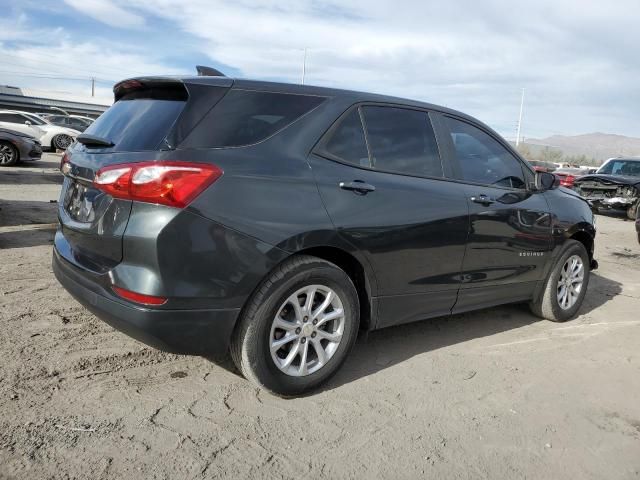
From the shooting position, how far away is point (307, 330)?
127 inches

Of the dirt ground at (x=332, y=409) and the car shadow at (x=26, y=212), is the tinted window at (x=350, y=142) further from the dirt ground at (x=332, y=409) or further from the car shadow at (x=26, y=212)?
the car shadow at (x=26, y=212)

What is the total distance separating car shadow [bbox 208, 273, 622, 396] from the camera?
3.71 m

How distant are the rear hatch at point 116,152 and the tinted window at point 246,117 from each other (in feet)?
0.20

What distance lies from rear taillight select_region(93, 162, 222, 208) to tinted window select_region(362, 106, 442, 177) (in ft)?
3.93

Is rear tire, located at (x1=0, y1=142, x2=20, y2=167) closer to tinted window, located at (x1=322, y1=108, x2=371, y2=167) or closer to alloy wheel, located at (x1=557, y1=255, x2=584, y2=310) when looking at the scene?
tinted window, located at (x1=322, y1=108, x2=371, y2=167)

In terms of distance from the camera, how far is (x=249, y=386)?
336 centimetres

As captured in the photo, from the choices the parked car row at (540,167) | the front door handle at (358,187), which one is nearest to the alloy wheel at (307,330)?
the front door handle at (358,187)

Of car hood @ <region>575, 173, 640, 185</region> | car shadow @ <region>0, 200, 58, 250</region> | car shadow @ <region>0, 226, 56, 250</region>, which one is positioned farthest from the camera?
car hood @ <region>575, 173, 640, 185</region>

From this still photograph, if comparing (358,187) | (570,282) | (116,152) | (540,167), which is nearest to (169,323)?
(116,152)

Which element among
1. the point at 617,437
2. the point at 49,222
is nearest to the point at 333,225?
the point at 617,437

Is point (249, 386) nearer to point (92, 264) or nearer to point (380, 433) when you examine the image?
point (380, 433)

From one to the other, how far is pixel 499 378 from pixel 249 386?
5.55 ft

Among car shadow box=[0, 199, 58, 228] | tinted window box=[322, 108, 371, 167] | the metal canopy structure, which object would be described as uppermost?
the metal canopy structure

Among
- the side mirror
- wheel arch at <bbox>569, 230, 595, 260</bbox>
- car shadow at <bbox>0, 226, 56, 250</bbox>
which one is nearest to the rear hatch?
the side mirror
